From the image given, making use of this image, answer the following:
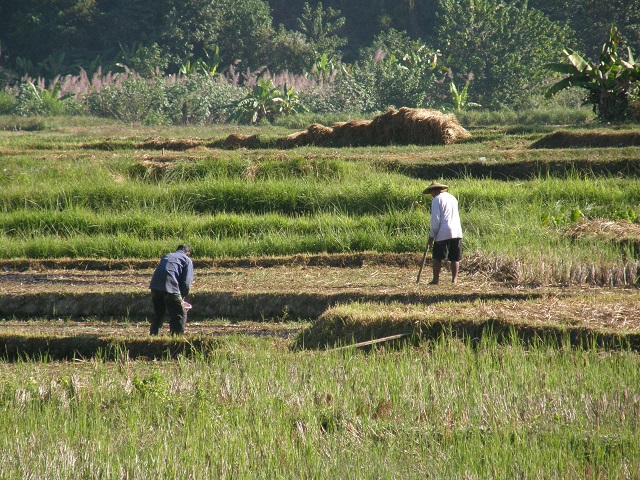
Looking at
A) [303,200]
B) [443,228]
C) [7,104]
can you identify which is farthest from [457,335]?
[7,104]

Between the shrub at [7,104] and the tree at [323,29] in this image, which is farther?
the tree at [323,29]

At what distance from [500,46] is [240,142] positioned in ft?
50.0

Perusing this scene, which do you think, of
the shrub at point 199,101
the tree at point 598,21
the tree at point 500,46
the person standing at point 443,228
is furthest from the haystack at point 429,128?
the tree at point 598,21

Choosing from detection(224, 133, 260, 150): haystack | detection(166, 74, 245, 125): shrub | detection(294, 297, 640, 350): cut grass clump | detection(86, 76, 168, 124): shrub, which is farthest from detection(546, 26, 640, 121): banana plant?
detection(86, 76, 168, 124): shrub

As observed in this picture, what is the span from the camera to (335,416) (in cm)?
550

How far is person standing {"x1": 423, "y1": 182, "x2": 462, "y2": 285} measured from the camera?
357 inches

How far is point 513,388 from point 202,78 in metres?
26.2

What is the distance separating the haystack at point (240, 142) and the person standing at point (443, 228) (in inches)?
381

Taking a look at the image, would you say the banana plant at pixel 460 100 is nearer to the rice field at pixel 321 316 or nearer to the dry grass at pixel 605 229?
the rice field at pixel 321 316

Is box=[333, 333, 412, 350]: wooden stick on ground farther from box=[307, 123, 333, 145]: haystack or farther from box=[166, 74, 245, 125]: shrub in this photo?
box=[166, 74, 245, 125]: shrub

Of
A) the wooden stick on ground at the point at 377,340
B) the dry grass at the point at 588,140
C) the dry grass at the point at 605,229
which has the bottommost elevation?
the wooden stick on ground at the point at 377,340

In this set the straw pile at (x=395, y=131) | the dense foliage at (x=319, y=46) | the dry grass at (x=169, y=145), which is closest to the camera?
the straw pile at (x=395, y=131)

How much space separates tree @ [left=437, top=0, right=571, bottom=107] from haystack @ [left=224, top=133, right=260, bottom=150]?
45.8ft

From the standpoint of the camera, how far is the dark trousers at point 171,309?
8.33m
